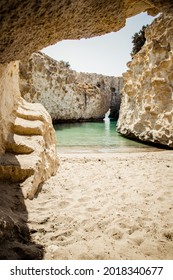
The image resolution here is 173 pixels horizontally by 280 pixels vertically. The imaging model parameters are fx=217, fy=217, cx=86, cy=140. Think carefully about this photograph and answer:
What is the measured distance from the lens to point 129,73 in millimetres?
15297

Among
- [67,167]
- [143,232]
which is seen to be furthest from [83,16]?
[67,167]

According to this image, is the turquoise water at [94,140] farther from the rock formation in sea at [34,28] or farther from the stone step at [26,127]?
the rock formation in sea at [34,28]

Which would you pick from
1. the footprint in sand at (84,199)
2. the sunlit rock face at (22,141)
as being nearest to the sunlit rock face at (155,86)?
the sunlit rock face at (22,141)

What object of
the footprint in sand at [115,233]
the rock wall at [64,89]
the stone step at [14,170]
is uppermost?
the rock wall at [64,89]

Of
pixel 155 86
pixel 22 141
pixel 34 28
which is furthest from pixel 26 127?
pixel 155 86

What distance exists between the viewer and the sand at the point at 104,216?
8.10 ft

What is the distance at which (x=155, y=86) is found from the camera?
11227 millimetres

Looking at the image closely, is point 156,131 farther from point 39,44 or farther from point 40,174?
point 39,44

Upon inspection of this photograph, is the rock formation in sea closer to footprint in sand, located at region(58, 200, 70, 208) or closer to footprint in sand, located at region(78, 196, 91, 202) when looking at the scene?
footprint in sand, located at region(58, 200, 70, 208)

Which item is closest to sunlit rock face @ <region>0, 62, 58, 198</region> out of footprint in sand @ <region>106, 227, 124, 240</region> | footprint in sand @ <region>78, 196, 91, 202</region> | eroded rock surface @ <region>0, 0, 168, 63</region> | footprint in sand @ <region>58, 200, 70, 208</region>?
footprint in sand @ <region>58, 200, 70, 208</region>

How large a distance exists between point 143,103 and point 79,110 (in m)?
21.0

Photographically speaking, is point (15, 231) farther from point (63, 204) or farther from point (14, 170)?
point (14, 170)

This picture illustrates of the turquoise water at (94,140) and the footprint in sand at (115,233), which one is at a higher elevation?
the footprint in sand at (115,233)

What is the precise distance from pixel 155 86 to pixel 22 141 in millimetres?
8687
